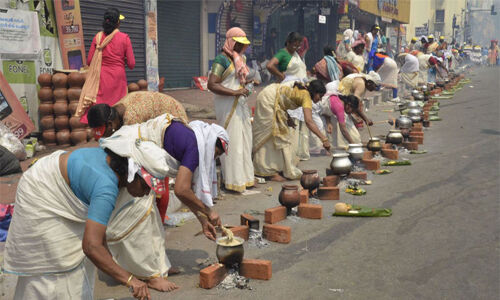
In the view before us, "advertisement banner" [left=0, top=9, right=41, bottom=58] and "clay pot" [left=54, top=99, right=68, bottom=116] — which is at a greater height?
"advertisement banner" [left=0, top=9, right=41, bottom=58]

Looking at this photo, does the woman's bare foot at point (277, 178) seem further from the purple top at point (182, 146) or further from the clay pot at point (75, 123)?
the purple top at point (182, 146)

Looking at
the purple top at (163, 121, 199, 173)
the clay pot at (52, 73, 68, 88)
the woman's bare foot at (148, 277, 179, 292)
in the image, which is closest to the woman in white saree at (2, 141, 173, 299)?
the purple top at (163, 121, 199, 173)

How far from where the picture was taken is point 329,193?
240 inches

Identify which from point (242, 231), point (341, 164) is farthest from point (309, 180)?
point (242, 231)

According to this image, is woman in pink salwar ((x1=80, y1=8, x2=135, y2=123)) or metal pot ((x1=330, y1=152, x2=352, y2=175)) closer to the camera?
woman in pink salwar ((x1=80, y1=8, x2=135, y2=123))

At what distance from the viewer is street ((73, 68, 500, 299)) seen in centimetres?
355

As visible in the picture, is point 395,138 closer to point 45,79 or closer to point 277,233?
point 277,233

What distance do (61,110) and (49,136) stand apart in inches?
19.2

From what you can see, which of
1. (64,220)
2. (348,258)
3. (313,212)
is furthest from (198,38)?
(64,220)

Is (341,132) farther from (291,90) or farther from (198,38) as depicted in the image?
(198,38)

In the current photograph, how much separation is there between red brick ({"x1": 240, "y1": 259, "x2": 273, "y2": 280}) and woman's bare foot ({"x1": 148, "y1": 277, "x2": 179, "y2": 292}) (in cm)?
57

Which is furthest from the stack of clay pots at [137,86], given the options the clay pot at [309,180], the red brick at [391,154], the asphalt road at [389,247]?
the red brick at [391,154]

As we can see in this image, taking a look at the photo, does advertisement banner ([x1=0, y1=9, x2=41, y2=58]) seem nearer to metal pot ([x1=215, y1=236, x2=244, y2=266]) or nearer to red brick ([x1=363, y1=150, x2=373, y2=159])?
metal pot ([x1=215, y1=236, x2=244, y2=266])

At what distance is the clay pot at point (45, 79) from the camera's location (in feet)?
25.9
